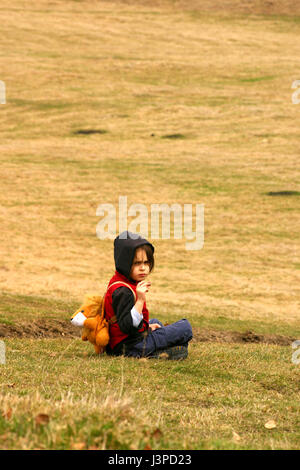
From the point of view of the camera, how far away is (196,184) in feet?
113

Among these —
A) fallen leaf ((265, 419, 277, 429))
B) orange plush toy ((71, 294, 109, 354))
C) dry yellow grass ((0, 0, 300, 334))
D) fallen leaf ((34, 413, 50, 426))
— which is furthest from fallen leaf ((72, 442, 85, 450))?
dry yellow grass ((0, 0, 300, 334))

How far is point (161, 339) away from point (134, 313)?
0.86 m

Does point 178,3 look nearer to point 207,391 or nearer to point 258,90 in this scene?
point 258,90

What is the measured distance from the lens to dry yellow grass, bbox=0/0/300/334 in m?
22.5

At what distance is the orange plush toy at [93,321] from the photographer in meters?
8.58

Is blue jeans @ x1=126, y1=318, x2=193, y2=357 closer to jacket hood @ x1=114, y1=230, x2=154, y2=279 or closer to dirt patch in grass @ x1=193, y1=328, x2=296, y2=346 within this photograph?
jacket hood @ x1=114, y1=230, x2=154, y2=279

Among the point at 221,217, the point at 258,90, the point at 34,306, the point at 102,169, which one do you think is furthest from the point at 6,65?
the point at 34,306

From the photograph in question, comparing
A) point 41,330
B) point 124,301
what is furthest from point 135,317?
point 41,330

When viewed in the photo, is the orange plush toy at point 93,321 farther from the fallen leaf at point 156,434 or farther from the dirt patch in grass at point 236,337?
the dirt patch in grass at point 236,337

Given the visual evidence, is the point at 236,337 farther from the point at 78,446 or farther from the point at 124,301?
the point at 78,446

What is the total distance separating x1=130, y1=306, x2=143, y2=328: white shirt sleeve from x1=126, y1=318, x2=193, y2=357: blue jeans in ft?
1.88

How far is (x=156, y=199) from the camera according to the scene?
1272 inches

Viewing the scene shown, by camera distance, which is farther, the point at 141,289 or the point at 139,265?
the point at 139,265

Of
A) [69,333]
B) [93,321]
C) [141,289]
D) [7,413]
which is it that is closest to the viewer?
[7,413]
